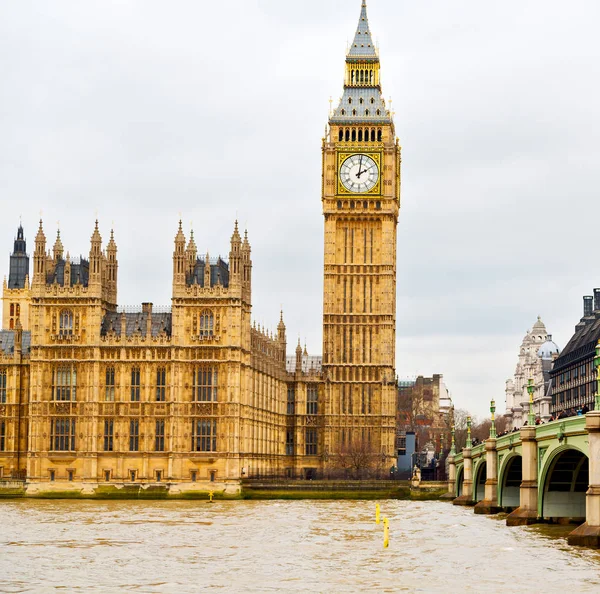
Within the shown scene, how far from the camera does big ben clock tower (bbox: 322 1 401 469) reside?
12800 centimetres

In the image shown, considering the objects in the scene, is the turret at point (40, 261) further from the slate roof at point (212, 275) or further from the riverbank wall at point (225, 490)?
the riverbank wall at point (225, 490)

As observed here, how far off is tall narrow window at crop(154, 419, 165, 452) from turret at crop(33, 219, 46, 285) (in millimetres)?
13327

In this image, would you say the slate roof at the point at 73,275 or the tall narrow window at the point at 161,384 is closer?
the tall narrow window at the point at 161,384

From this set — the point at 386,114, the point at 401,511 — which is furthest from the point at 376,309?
the point at 401,511

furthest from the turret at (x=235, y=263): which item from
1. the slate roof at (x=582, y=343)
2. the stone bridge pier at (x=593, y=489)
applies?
the stone bridge pier at (x=593, y=489)

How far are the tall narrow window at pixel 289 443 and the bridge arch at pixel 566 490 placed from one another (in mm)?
66031

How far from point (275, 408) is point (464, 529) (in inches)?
2307

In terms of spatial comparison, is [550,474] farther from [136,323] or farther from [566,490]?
[136,323]

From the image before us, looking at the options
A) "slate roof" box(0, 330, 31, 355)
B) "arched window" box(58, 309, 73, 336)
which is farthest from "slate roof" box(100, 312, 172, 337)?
"slate roof" box(0, 330, 31, 355)

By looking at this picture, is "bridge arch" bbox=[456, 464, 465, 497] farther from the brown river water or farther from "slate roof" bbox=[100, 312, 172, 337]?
"slate roof" bbox=[100, 312, 172, 337]

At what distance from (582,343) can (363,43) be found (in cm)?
3550

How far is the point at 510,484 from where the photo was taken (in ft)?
271

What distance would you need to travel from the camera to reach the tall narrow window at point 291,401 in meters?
130

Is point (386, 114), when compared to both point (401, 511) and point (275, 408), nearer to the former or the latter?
point (275, 408)
